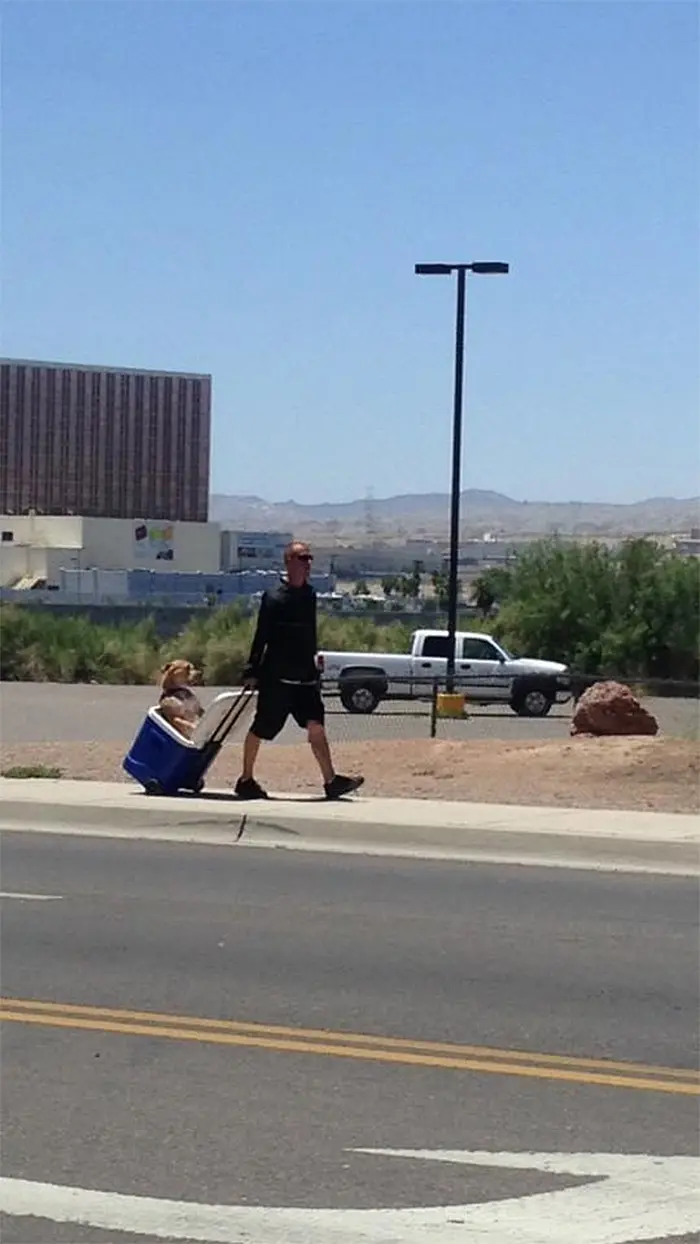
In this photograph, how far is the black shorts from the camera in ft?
52.4

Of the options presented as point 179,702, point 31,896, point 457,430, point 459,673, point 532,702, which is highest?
point 457,430

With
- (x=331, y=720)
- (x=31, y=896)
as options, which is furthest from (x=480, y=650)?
(x=31, y=896)

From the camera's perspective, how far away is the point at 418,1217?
20.2 ft

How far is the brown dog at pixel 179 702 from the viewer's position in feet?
55.1

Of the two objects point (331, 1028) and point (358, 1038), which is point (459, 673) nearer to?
point (331, 1028)

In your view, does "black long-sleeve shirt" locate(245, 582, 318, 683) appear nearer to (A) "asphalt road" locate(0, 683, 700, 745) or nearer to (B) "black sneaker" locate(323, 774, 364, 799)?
(B) "black sneaker" locate(323, 774, 364, 799)

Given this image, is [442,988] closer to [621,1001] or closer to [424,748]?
[621,1001]

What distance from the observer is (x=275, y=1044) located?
8.51 metres

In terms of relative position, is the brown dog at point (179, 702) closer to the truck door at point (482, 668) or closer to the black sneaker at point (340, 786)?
the black sneaker at point (340, 786)

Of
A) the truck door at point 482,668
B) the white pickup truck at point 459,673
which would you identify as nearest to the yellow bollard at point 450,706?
A: the white pickup truck at point 459,673

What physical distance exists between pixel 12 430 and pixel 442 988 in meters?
121

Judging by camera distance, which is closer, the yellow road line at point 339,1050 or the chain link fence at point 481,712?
the yellow road line at point 339,1050

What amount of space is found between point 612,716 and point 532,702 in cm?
1238

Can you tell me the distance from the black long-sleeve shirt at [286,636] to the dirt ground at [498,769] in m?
2.56
